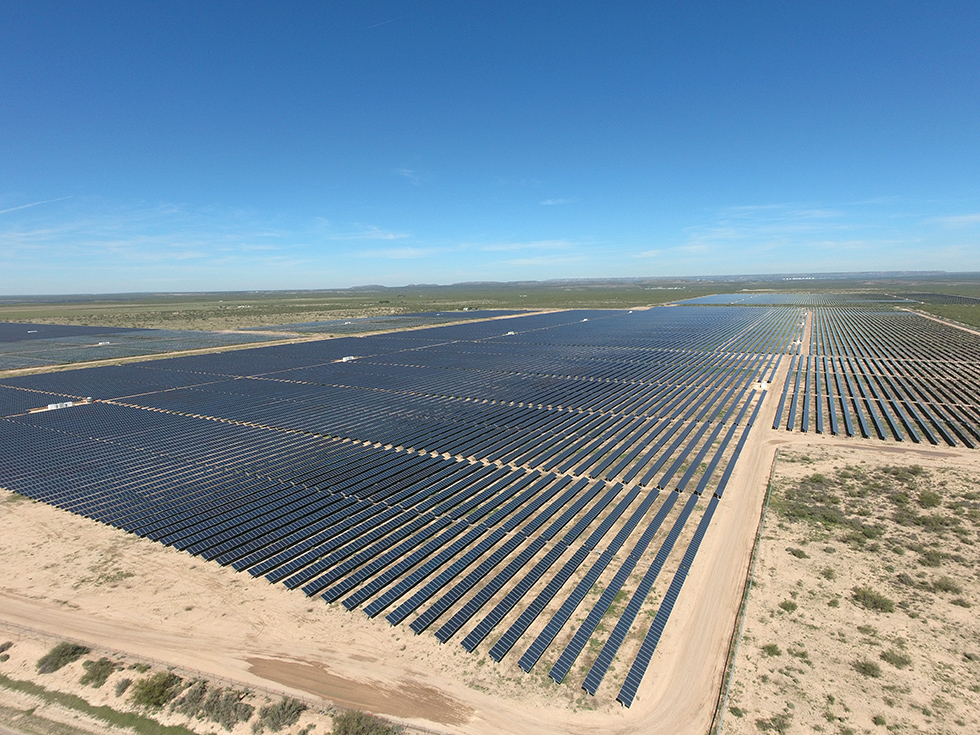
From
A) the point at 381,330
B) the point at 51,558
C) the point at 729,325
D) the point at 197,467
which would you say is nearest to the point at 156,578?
the point at 51,558

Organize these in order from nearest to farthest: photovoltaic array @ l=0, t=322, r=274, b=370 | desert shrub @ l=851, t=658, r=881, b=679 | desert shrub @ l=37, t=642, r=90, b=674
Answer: desert shrub @ l=851, t=658, r=881, b=679 → desert shrub @ l=37, t=642, r=90, b=674 → photovoltaic array @ l=0, t=322, r=274, b=370

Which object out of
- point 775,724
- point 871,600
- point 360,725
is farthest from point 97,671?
point 871,600

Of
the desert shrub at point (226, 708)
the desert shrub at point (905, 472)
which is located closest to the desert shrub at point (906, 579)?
the desert shrub at point (905, 472)

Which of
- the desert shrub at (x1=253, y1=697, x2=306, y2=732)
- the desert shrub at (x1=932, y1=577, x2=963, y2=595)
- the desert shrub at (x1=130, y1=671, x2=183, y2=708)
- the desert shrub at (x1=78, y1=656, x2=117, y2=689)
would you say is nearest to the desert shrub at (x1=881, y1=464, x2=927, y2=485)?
the desert shrub at (x1=932, y1=577, x2=963, y2=595)

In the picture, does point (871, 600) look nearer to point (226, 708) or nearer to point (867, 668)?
point (867, 668)

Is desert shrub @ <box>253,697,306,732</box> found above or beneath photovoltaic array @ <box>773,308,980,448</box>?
beneath

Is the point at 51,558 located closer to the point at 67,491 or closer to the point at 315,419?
the point at 67,491

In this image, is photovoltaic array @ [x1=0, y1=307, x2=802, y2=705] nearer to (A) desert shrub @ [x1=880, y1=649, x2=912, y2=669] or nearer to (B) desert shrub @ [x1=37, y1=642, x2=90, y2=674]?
(B) desert shrub @ [x1=37, y1=642, x2=90, y2=674]
